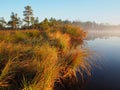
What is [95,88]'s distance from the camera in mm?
5867

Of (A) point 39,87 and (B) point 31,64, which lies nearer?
(A) point 39,87

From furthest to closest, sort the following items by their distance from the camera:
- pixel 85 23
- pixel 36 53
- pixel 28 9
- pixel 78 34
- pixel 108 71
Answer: pixel 85 23, pixel 28 9, pixel 78 34, pixel 108 71, pixel 36 53

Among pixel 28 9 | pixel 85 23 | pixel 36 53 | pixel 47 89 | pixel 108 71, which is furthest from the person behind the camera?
pixel 85 23

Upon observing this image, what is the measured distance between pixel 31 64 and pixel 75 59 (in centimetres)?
185

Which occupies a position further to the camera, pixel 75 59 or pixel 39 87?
pixel 75 59

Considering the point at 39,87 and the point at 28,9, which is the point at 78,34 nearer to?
the point at 39,87

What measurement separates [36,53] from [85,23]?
14145cm

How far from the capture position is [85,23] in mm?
145875

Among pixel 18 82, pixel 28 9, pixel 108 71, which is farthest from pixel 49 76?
pixel 28 9

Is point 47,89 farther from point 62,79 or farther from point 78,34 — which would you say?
point 78,34

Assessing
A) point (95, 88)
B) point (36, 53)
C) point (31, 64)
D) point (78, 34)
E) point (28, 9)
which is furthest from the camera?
point (28, 9)

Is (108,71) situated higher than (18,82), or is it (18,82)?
(18,82)

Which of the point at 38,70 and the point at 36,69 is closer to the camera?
the point at 38,70

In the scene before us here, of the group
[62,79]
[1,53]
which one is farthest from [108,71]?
[1,53]
